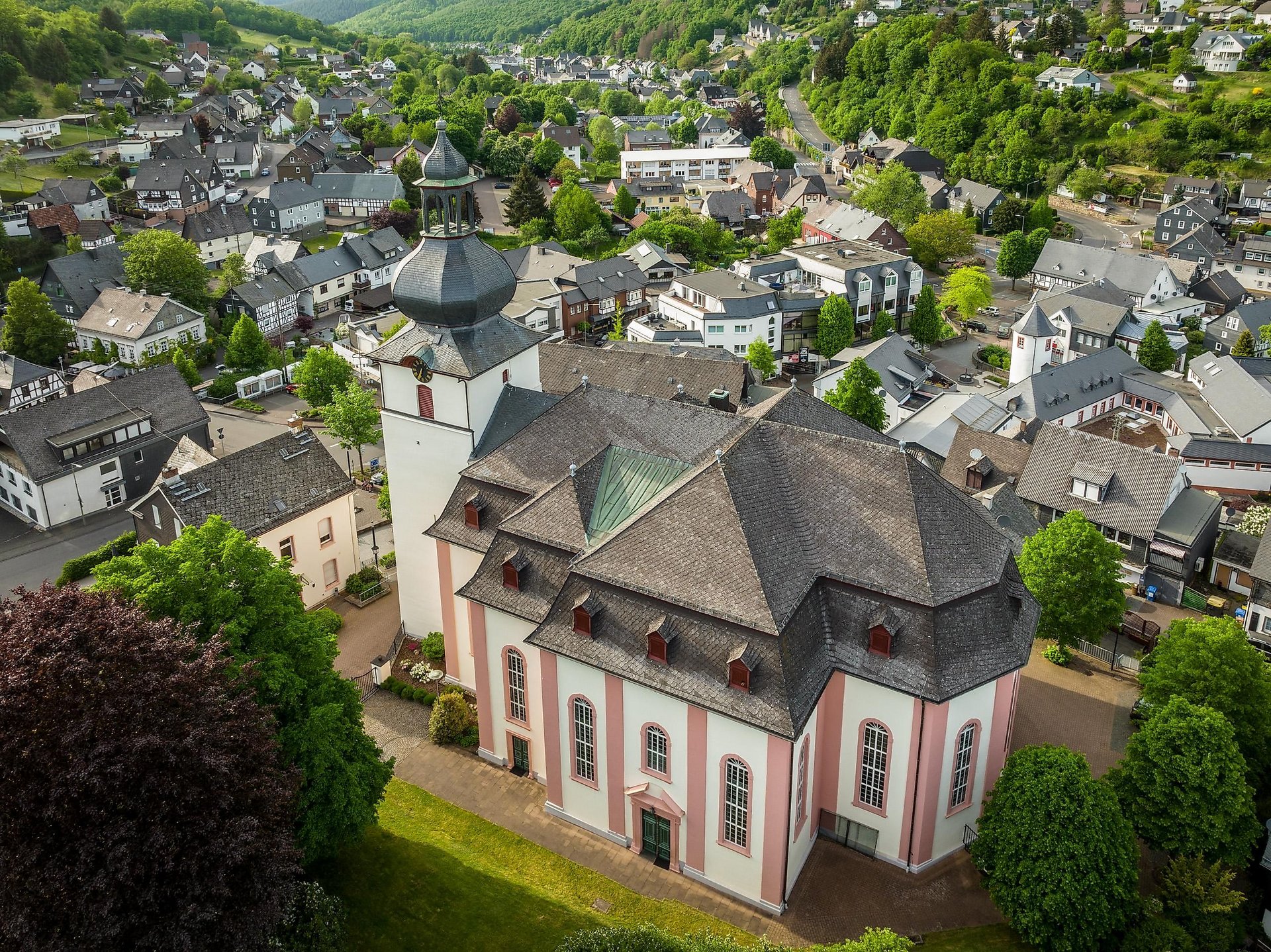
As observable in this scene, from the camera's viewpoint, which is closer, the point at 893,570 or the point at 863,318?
the point at 893,570

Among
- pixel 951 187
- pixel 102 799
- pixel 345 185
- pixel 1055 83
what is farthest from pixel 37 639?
pixel 1055 83

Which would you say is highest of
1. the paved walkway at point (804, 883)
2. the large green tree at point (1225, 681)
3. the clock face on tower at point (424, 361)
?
the clock face on tower at point (424, 361)

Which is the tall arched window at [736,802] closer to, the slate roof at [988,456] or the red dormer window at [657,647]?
the red dormer window at [657,647]

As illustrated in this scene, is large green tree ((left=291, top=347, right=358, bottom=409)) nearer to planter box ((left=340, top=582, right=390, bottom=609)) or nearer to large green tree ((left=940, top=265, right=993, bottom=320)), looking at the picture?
planter box ((left=340, top=582, right=390, bottom=609))

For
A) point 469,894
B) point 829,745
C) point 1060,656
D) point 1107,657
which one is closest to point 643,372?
point 1060,656

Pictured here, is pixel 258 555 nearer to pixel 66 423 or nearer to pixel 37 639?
pixel 37 639

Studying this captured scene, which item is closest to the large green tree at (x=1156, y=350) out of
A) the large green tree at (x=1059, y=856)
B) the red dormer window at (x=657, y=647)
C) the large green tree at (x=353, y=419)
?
the large green tree at (x=353, y=419)

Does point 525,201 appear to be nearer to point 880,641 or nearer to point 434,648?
point 434,648
